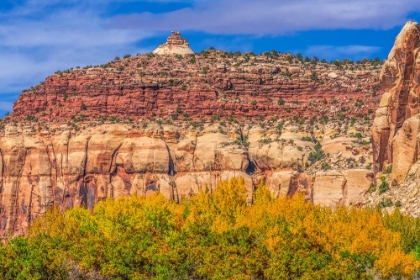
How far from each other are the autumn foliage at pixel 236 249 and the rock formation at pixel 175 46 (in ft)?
219

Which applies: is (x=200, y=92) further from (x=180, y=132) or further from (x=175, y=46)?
(x=175, y=46)

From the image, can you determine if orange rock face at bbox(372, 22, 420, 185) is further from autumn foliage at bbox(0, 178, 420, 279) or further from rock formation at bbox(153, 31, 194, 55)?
rock formation at bbox(153, 31, 194, 55)

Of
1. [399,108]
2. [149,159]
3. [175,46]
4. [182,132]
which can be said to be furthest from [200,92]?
[399,108]

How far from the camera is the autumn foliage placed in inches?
4080

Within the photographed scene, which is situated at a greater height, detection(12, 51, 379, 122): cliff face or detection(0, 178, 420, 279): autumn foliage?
detection(12, 51, 379, 122): cliff face

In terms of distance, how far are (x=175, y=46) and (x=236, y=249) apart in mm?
86299

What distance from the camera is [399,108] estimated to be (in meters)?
139

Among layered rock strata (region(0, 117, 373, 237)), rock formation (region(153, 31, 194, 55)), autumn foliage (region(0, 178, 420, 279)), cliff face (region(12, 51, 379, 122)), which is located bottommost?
autumn foliage (region(0, 178, 420, 279))

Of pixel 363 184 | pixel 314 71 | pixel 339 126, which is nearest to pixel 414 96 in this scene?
pixel 363 184

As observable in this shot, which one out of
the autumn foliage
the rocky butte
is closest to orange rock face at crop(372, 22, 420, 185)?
the autumn foliage

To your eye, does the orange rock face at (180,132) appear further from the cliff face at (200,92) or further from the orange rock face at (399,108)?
the orange rock face at (399,108)

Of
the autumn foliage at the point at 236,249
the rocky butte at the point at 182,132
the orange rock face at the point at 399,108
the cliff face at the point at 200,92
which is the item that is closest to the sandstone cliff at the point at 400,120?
the orange rock face at the point at 399,108

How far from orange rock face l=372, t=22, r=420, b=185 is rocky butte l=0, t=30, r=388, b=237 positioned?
12505 millimetres

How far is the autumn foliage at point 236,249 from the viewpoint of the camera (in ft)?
340
